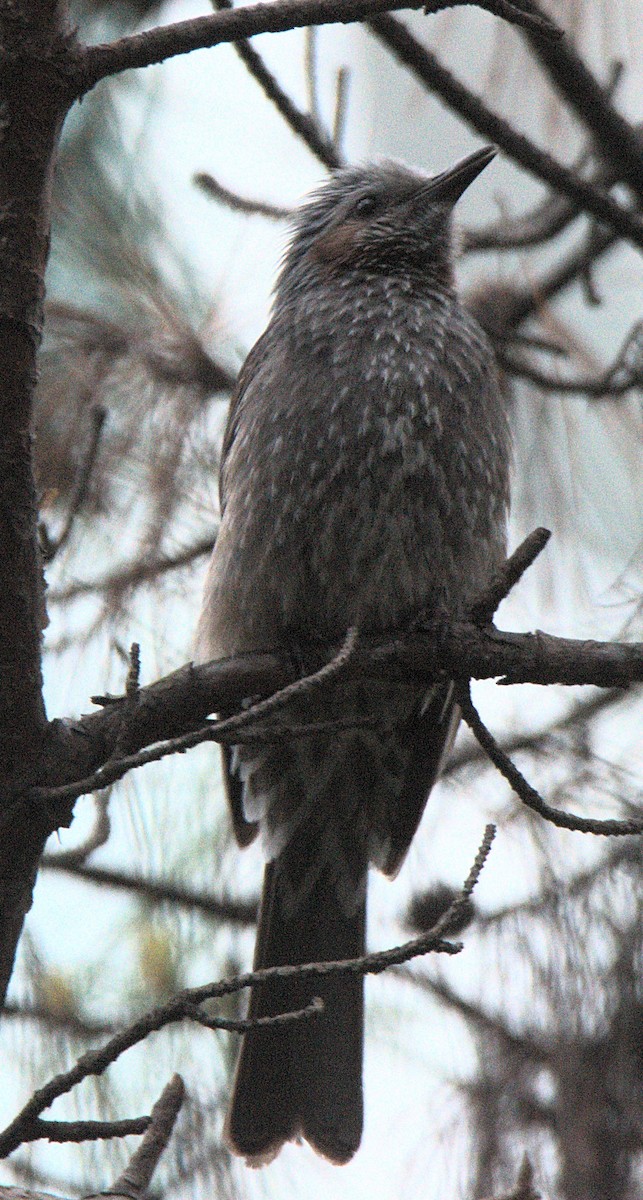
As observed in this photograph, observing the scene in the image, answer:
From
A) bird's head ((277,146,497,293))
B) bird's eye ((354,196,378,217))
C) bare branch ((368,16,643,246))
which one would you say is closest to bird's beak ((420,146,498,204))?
bird's head ((277,146,497,293))

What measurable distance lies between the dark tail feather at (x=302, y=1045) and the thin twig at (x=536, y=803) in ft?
3.27

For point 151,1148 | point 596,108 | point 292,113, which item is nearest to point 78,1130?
point 151,1148

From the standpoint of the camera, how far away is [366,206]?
4.09 m

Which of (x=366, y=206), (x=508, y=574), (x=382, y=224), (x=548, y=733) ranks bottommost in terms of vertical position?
(x=508, y=574)

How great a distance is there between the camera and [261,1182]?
3572mm

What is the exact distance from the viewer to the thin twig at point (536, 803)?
249 centimetres

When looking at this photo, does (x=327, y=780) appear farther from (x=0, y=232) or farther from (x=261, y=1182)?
(x=0, y=232)

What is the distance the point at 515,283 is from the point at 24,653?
7.43 feet

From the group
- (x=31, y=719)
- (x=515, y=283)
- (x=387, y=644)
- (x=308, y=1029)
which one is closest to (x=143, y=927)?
(x=308, y=1029)

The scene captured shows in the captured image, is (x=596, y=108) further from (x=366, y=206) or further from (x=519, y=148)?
(x=366, y=206)

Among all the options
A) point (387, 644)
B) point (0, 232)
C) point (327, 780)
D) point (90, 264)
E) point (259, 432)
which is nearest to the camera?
point (0, 232)

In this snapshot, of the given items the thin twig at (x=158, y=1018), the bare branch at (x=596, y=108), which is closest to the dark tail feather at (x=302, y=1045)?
the thin twig at (x=158, y=1018)

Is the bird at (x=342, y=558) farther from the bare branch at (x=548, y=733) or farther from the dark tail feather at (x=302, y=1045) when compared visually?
the bare branch at (x=548, y=733)

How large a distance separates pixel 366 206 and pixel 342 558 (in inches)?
49.1
